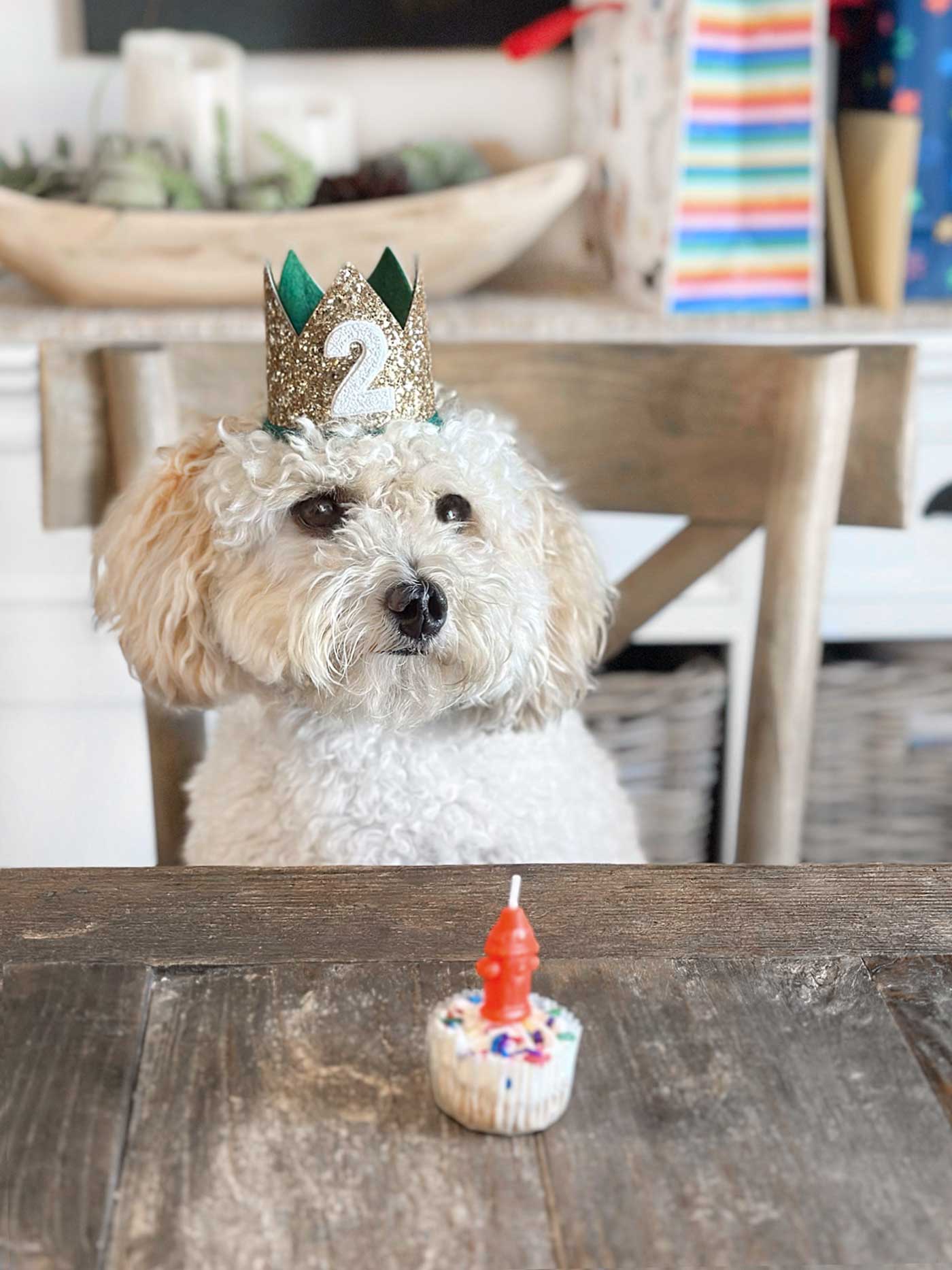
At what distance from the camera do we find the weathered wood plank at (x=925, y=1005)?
539 millimetres

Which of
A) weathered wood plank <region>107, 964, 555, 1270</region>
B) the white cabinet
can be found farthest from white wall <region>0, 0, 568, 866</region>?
weathered wood plank <region>107, 964, 555, 1270</region>

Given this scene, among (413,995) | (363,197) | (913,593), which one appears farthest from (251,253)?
(413,995)

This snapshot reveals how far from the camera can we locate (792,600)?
1147 millimetres

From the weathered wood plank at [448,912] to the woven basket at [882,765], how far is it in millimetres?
1098

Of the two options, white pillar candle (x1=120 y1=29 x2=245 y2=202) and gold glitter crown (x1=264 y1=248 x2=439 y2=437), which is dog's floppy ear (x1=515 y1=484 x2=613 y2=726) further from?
white pillar candle (x1=120 y1=29 x2=245 y2=202)

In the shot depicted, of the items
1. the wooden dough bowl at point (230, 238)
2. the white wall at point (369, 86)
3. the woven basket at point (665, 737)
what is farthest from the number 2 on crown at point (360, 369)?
the white wall at point (369, 86)

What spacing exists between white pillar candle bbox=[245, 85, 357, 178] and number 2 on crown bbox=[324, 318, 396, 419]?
3.27 feet

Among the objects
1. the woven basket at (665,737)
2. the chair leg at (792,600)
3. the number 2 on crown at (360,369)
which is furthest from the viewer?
the woven basket at (665,737)

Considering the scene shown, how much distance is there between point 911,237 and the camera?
173 cm

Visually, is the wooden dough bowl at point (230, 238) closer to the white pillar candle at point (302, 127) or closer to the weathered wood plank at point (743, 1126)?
the white pillar candle at point (302, 127)

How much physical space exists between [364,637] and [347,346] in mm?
196

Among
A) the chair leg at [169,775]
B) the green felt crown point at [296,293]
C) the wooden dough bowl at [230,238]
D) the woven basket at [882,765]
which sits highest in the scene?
the green felt crown point at [296,293]

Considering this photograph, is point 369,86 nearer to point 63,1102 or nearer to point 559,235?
point 559,235

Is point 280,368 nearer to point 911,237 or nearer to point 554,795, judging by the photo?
point 554,795
